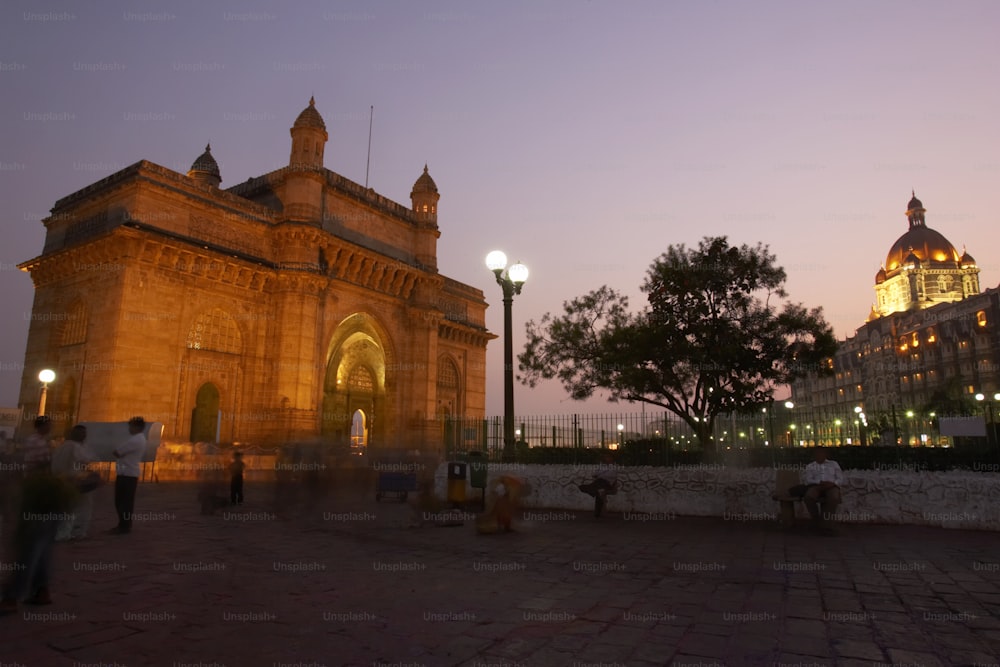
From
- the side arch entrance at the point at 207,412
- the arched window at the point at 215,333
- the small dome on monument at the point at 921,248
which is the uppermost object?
the small dome on monument at the point at 921,248

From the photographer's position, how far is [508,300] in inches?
448

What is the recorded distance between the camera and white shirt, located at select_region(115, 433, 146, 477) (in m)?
8.88

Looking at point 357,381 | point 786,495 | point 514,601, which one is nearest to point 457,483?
point 786,495

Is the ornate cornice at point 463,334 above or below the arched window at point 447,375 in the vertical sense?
above

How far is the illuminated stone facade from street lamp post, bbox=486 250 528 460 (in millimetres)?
15023

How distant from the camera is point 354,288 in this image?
92.8 ft

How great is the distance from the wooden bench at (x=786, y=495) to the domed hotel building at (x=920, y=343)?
33982 millimetres

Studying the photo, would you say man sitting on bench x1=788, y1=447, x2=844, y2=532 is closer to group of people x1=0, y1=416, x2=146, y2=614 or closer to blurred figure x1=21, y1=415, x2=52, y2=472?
group of people x1=0, y1=416, x2=146, y2=614

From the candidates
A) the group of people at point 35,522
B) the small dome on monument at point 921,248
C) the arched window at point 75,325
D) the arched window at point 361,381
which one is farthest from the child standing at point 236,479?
the small dome on monument at point 921,248

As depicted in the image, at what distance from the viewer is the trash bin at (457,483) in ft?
39.8

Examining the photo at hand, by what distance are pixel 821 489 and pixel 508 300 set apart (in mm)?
6263

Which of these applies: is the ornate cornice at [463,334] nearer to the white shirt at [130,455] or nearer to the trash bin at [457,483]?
the trash bin at [457,483]

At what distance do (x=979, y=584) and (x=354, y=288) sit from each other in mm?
25875

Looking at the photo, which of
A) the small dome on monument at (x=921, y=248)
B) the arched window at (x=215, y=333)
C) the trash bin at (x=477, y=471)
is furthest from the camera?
the small dome on monument at (x=921, y=248)
